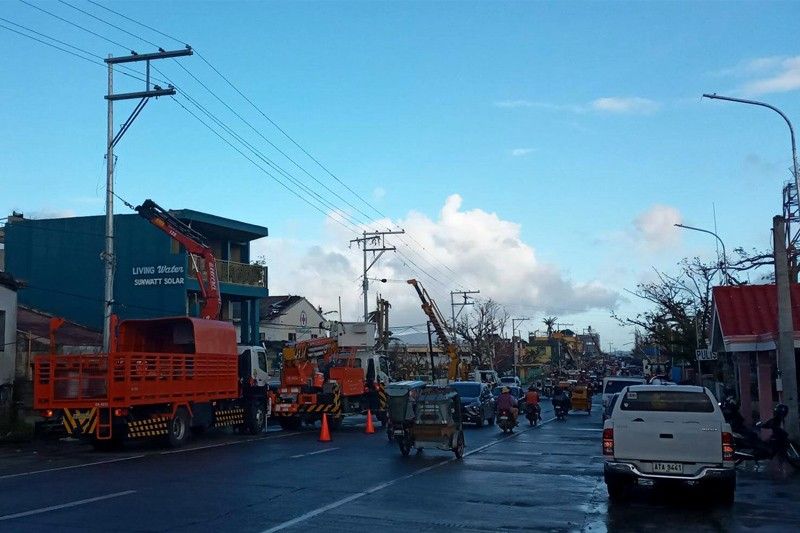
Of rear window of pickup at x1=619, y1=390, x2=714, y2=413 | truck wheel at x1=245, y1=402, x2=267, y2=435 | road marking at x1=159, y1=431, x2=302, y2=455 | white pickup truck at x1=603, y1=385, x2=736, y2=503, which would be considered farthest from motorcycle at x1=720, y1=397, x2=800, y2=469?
truck wheel at x1=245, y1=402, x2=267, y2=435

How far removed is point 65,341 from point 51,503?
975 inches

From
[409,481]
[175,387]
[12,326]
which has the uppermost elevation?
[12,326]

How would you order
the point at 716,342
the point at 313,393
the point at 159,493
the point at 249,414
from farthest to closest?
the point at 716,342, the point at 313,393, the point at 249,414, the point at 159,493

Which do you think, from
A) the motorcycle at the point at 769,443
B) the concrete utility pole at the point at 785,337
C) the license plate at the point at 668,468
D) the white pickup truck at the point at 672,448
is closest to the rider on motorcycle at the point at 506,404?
the concrete utility pole at the point at 785,337

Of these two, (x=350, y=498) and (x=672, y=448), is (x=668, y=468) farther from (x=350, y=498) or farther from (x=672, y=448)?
(x=350, y=498)

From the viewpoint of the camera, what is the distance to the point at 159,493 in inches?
529

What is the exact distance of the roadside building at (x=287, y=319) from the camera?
2306 inches

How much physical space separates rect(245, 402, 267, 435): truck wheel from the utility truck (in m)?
1.25

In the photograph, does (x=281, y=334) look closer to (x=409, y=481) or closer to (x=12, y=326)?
(x=12, y=326)

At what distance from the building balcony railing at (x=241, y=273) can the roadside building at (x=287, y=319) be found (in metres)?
12.7

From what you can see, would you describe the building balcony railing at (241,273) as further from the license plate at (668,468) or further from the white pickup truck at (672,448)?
the license plate at (668,468)

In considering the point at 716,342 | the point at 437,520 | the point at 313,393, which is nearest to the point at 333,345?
the point at 313,393

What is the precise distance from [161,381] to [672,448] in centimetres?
1398

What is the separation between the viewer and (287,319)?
6153cm
